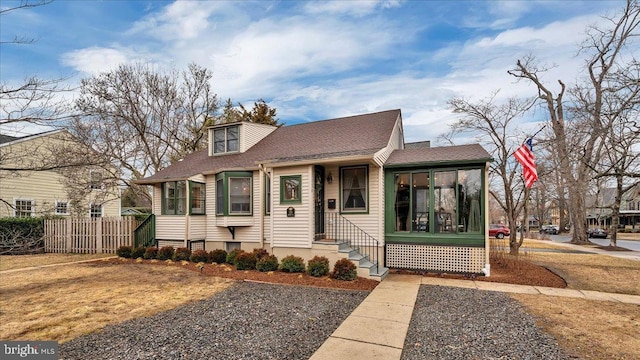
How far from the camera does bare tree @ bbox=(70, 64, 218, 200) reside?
55.2ft

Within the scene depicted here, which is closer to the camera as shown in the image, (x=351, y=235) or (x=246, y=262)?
(x=246, y=262)

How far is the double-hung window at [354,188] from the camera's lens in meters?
9.79

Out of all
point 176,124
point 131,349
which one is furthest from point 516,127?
point 176,124

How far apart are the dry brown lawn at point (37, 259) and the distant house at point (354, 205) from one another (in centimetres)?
427

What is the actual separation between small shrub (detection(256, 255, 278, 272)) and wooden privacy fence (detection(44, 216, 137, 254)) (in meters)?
8.73

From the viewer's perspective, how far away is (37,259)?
12375 millimetres

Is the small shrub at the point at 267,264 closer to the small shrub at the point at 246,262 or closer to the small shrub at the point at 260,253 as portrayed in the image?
the small shrub at the point at 246,262

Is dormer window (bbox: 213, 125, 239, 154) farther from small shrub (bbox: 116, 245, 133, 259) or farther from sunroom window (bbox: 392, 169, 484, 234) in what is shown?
sunroom window (bbox: 392, 169, 484, 234)

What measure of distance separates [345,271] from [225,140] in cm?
900

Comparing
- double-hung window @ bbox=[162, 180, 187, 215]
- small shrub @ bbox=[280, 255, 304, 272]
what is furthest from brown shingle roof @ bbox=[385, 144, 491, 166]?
double-hung window @ bbox=[162, 180, 187, 215]

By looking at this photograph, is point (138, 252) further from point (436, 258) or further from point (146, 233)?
point (436, 258)

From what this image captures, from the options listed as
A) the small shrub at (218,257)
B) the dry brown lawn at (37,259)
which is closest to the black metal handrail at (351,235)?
the small shrub at (218,257)

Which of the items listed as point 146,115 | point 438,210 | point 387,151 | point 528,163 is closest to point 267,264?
point 387,151

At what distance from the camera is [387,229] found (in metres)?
9.54
